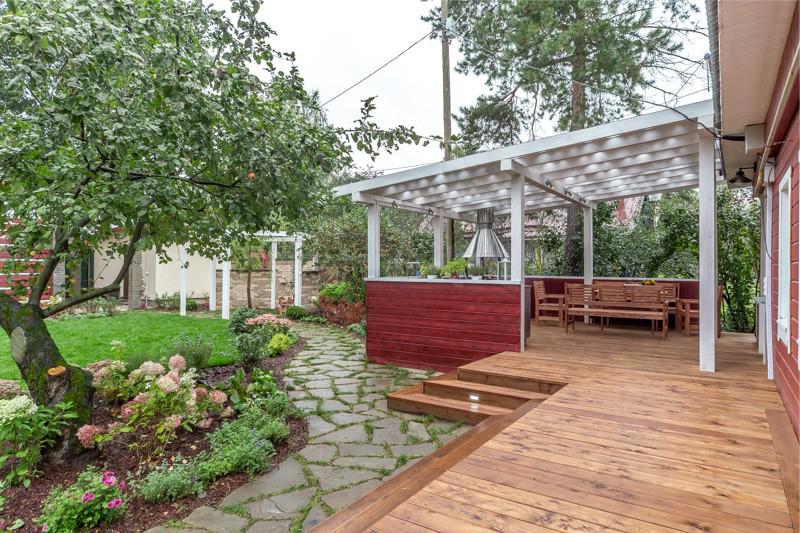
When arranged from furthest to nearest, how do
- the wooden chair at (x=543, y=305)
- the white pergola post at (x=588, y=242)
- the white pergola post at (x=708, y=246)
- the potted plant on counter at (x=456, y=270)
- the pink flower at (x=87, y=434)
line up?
the white pergola post at (x=588, y=242) → the wooden chair at (x=543, y=305) → the potted plant on counter at (x=456, y=270) → the white pergola post at (x=708, y=246) → the pink flower at (x=87, y=434)

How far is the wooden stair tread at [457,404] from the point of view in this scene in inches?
159

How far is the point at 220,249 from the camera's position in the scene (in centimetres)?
414

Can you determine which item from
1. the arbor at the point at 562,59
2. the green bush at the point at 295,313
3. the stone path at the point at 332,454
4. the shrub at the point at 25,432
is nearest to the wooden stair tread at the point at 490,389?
the stone path at the point at 332,454

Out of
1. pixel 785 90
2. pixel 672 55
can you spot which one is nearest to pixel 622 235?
pixel 672 55

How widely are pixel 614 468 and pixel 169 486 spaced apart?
8.30 feet

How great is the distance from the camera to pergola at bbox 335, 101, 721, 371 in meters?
4.40

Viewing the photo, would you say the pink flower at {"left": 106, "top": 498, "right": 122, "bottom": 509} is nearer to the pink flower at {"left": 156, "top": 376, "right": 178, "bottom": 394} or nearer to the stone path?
the stone path

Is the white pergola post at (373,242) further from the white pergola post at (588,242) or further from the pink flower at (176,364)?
the white pergola post at (588,242)

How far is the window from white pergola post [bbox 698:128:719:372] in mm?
854

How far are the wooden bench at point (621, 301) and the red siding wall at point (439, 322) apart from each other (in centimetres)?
206

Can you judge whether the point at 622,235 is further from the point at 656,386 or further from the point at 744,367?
the point at 656,386

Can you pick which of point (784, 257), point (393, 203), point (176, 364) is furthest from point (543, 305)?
point (176, 364)

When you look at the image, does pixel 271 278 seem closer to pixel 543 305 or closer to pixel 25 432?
pixel 543 305

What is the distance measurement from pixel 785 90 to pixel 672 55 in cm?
908
